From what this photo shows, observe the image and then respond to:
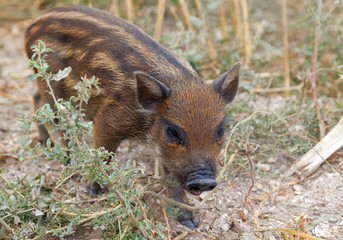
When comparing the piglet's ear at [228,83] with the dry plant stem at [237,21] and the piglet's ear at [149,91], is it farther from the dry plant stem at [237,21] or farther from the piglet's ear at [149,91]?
the dry plant stem at [237,21]

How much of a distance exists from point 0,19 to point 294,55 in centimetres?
504

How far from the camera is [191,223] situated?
362cm

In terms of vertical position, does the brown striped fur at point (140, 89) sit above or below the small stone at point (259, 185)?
above

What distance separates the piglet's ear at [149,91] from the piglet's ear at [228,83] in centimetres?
42

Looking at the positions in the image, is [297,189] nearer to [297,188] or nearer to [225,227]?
[297,188]

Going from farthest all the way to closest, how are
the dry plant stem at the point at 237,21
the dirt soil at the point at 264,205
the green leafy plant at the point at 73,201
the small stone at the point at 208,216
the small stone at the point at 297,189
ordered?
1. the dry plant stem at the point at 237,21
2. the small stone at the point at 297,189
3. the small stone at the point at 208,216
4. the dirt soil at the point at 264,205
5. the green leafy plant at the point at 73,201

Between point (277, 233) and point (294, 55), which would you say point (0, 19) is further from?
point (277, 233)

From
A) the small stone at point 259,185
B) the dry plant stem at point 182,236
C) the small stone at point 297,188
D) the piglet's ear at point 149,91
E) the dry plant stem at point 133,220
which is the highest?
the piglet's ear at point 149,91

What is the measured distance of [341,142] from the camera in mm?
4113

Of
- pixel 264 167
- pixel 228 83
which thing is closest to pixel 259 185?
pixel 264 167

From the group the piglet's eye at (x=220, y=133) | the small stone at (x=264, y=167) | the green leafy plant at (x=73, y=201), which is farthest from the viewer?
the small stone at (x=264, y=167)

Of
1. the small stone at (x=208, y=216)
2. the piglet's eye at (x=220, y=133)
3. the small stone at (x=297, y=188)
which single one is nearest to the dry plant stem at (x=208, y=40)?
the small stone at (x=297, y=188)

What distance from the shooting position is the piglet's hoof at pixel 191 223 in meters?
3.59

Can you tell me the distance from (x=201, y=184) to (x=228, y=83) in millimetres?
965
